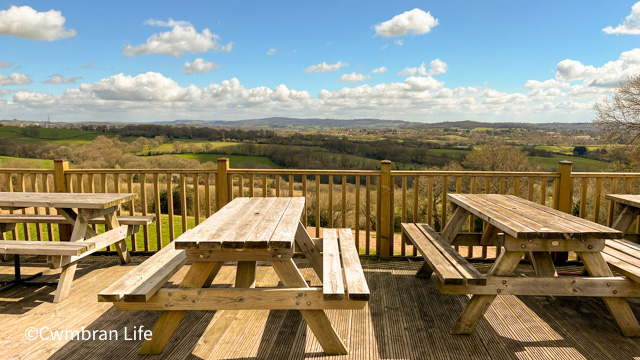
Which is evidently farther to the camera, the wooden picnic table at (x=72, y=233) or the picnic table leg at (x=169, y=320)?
the wooden picnic table at (x=72, y=233)

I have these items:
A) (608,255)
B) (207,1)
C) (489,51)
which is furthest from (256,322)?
(489,51)

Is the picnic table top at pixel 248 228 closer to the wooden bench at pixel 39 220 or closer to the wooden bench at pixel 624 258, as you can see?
the wooden bench at pixel 39 220

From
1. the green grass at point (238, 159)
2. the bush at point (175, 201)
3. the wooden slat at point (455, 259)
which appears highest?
the wooden slat at point (455, 259)

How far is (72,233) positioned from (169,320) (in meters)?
2.14

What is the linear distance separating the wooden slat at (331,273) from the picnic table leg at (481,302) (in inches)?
40.0

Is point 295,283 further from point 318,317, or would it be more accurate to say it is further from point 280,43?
point 280,43

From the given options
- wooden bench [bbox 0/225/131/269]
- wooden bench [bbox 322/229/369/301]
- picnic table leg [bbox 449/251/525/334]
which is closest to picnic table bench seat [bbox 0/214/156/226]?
wooden bench [bbox 0/225/131/269]

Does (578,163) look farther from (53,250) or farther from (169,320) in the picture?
(53,250)

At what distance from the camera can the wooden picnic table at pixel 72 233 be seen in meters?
3.20

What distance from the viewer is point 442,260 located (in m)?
2.81

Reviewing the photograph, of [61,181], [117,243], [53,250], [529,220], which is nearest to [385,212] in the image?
[529,220]

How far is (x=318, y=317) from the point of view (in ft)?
7.51

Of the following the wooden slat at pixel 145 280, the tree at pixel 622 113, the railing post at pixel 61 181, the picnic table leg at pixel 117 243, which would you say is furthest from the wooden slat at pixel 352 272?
the tree at pixel 622 113

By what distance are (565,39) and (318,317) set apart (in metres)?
36.8
